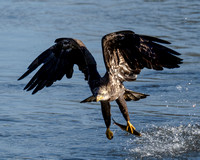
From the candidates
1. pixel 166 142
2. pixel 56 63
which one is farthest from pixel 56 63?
pixel 166 142

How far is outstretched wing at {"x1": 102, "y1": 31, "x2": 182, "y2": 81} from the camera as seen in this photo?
6262 mm

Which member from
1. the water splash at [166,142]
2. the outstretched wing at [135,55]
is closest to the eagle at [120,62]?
the outstretched wing at [135,55]

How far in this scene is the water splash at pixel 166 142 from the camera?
21.3 feet

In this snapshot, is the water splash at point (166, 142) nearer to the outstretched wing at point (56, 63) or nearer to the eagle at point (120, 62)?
the eagle at point (120, 62)

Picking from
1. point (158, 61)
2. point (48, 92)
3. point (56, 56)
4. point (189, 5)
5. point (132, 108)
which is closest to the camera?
point (158, 61)

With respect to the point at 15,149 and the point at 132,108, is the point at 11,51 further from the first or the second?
the point at 15,149

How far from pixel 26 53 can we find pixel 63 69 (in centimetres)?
411

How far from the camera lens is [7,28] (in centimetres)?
1327

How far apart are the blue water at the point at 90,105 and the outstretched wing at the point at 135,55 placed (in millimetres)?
953

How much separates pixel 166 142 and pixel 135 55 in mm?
1226

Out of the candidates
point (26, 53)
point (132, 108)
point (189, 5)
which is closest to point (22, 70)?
point (26, 53)

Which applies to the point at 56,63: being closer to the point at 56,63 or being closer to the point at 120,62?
the point at 56,63

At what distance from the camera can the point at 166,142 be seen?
6918 millimetres

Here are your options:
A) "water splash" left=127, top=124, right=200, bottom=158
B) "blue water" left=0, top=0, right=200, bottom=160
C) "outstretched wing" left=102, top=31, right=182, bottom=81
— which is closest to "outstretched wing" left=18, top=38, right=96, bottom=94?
"outstretched wing" left=102, top=31, right=182, bottom=81
